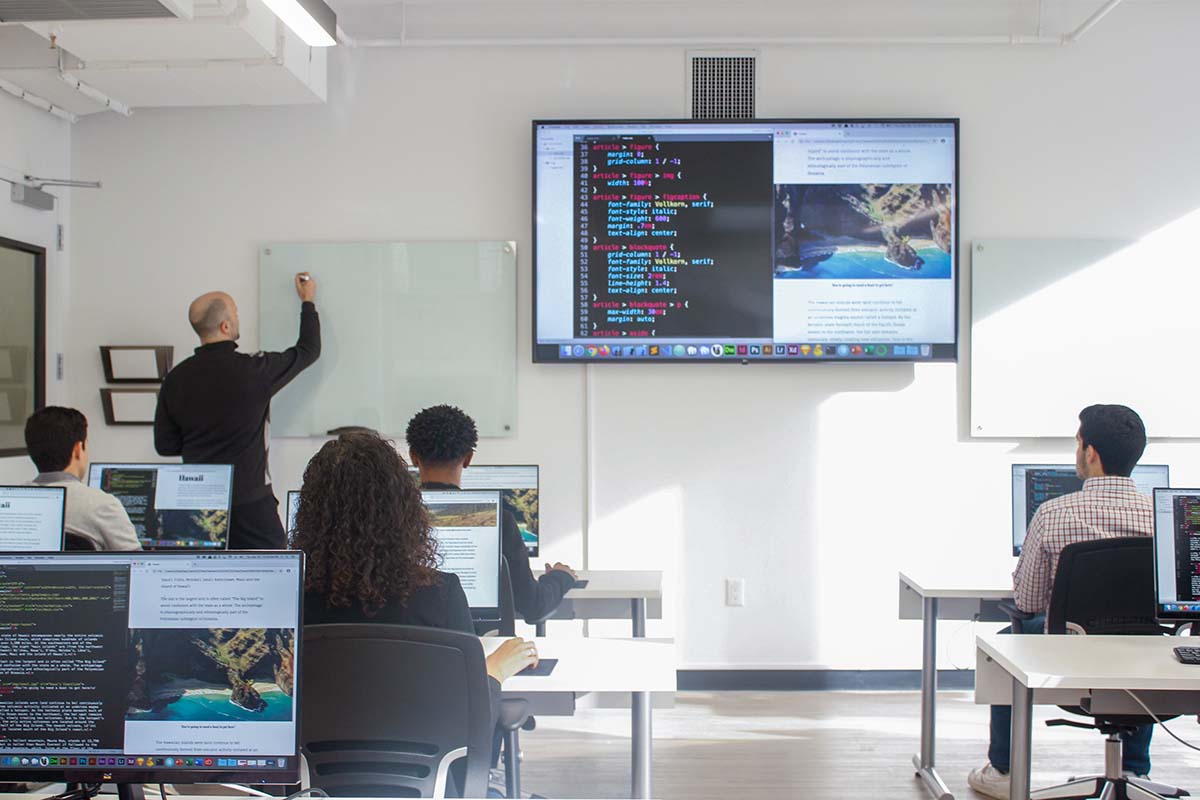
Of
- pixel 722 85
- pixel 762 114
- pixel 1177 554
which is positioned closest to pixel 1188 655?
pixel 1177 554

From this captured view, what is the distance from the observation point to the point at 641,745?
273 cm

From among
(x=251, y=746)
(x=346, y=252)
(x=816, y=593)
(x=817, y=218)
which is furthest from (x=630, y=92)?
(x=251, y=746)

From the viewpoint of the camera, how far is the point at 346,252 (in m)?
4.96

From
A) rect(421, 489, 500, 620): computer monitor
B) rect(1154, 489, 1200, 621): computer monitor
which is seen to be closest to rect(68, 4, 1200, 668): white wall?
rect(421, 489, 500, 620): computer monitor

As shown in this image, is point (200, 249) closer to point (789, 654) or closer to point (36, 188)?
point (36, 188)

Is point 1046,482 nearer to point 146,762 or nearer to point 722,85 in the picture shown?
point 722,85

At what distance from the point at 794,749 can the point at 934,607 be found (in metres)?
0.83

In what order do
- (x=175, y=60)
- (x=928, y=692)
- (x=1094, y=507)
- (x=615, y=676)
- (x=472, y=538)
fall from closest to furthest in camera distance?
(x=615, y=676)
(x=472, y=538)
(x=1094, y=507)
(x=928, y=692)
(x=175, y=60)

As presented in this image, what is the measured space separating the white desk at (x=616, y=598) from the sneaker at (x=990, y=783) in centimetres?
127

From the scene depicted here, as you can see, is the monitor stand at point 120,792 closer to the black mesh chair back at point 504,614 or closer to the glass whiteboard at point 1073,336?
the black mesh chair back at point 504,614

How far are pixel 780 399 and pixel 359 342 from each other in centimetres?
200

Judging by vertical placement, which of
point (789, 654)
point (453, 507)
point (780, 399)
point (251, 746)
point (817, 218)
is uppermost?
point (817, 218)

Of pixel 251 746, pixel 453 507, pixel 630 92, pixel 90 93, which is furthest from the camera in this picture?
pixel 630 92

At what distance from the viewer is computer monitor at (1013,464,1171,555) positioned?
4090mm
